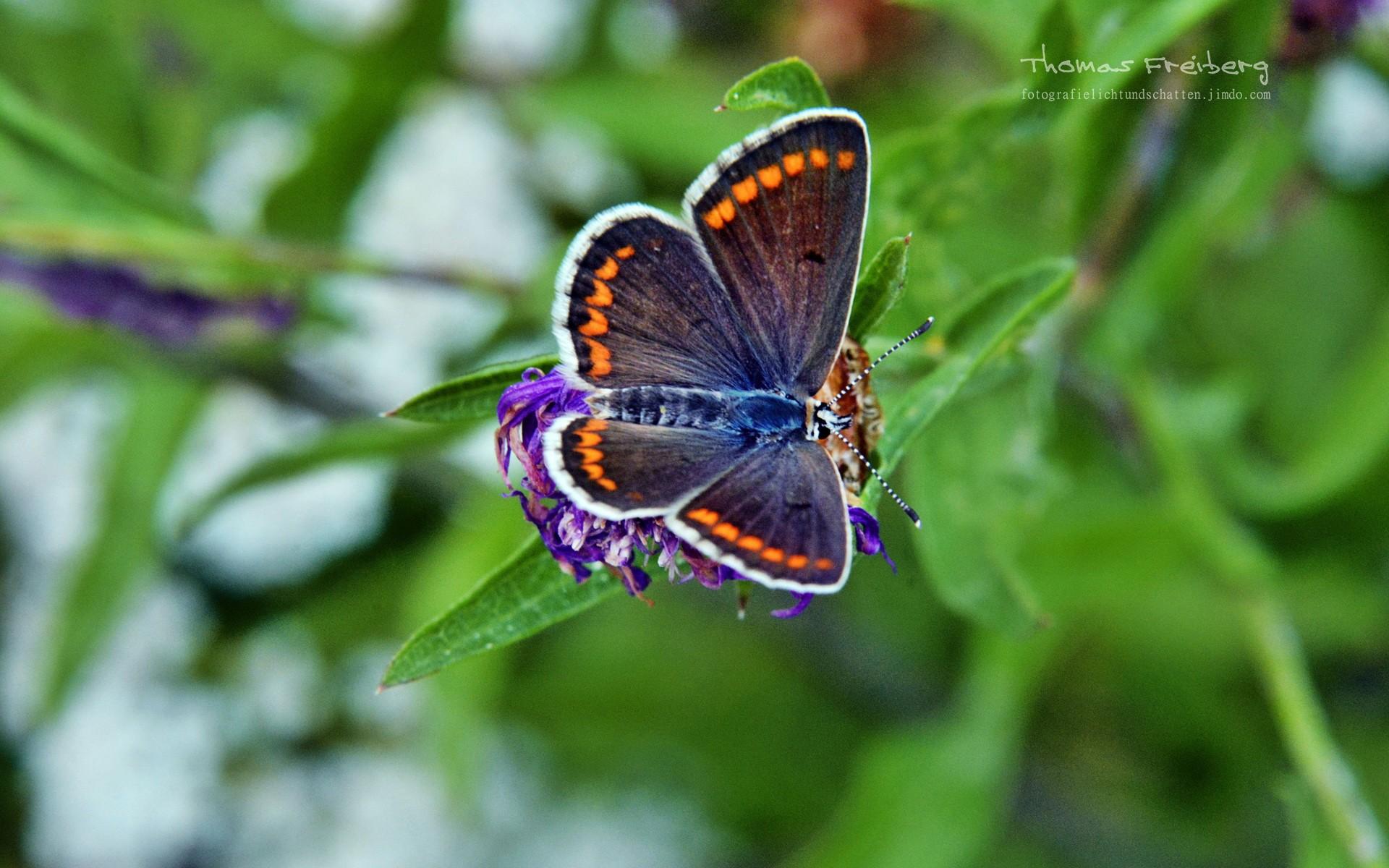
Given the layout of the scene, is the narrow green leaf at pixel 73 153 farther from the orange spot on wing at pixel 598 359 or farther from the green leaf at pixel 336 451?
the orange spot on wing at pixel 598 359

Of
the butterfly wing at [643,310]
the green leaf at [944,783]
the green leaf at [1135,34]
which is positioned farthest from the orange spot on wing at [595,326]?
the green leaf at [944,783]

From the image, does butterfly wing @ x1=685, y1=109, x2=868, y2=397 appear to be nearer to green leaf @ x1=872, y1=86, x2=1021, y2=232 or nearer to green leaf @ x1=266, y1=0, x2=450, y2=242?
green leaf @ x1=872, y1=86, x2=1021, y2=232

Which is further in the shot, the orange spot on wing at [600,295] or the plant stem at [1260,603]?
the plant stem at [1260,603]

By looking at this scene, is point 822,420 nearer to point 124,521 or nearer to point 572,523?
point 572,523

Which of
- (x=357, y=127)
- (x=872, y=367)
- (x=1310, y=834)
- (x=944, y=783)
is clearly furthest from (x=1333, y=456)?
(x=357, y=127)

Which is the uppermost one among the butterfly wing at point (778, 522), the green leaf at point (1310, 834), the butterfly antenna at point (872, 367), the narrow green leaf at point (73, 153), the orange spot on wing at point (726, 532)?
the narrow green leaf at point (73, 153)

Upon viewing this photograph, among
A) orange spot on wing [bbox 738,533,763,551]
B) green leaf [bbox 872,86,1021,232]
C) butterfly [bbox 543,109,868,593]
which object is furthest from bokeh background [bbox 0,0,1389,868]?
orange spot on wing [bbox 738,533,763,551]
